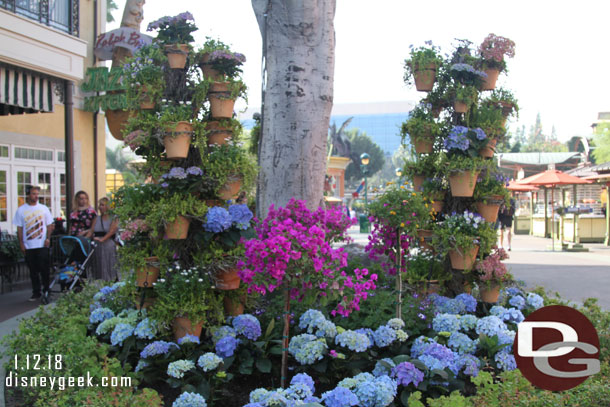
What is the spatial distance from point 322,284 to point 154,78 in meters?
2.42

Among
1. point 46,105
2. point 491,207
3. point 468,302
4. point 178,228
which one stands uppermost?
point 46,105

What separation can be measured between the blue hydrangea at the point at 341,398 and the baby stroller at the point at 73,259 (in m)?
5.30

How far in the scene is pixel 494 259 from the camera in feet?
18.3

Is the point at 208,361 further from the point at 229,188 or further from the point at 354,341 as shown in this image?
the point at 229,188

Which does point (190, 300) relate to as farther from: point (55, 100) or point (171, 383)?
point (55, 100)

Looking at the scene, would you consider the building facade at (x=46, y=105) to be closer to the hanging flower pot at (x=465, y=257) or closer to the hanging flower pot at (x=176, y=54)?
the hanging flower pot at (x=176, y=54)

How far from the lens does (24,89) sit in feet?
31.0

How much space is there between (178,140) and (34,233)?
4402 millimetres

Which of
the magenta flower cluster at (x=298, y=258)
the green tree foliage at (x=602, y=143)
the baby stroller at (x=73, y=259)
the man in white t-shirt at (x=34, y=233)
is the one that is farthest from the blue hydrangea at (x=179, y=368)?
the green tree foliage at (x=602, y=143)

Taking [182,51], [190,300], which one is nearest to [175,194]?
[190,300]

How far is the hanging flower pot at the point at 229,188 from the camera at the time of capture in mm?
4648

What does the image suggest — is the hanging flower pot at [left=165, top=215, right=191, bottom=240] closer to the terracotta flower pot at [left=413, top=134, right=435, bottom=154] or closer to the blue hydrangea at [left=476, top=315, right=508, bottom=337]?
the blue hydrangea at [left=476, top=315, right=508, bottom=337]

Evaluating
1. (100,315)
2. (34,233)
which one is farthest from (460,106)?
(34,233)

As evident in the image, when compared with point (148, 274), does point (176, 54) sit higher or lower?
higher
